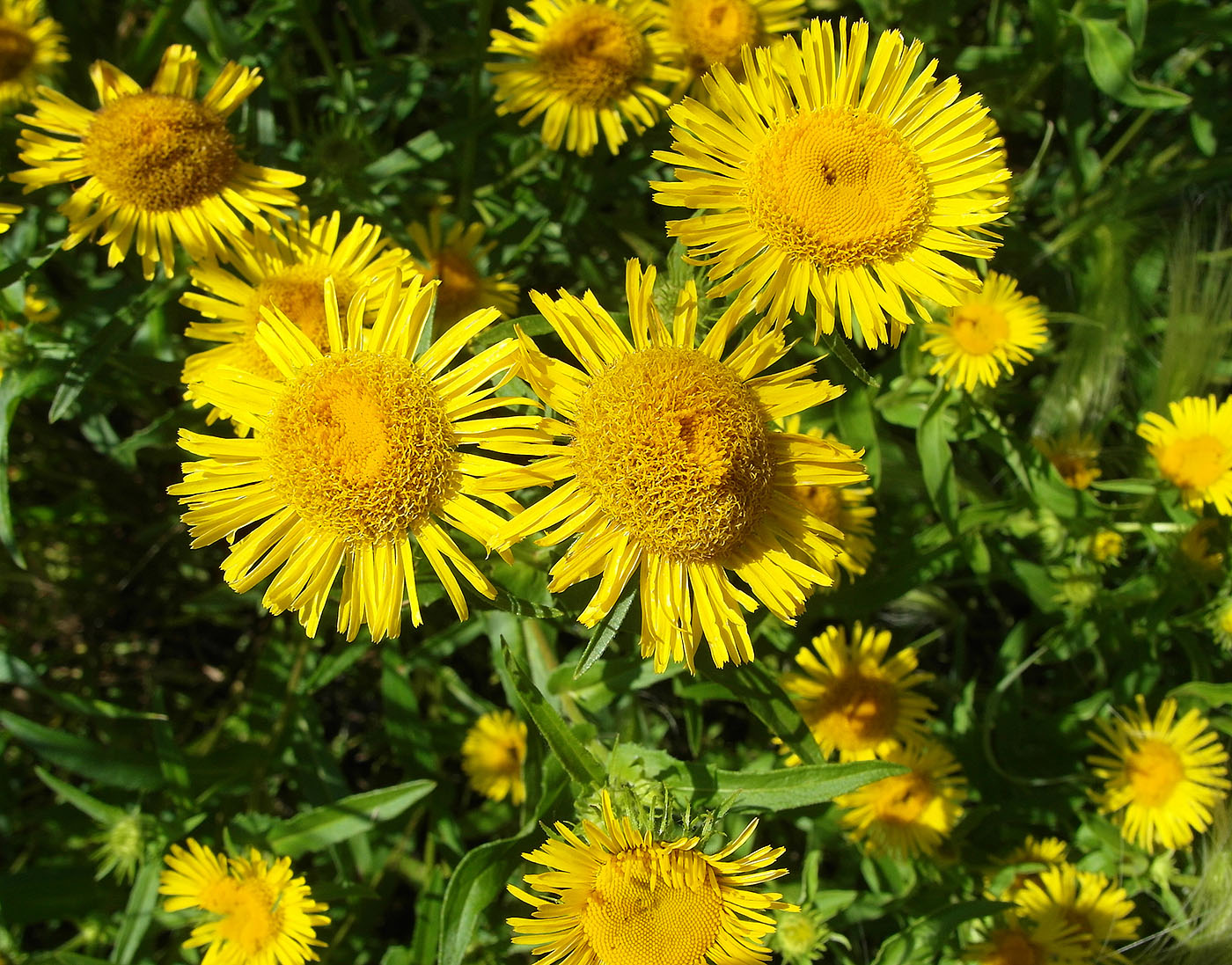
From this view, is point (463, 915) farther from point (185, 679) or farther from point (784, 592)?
point (185, 679)

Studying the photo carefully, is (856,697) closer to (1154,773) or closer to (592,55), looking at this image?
(1154,773)

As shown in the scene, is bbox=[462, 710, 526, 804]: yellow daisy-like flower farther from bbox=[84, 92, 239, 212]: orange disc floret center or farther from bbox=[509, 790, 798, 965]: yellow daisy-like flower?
bbox=[84, 92, 239, 212]: orange disc floret center

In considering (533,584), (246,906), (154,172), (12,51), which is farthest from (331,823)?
(12,51)

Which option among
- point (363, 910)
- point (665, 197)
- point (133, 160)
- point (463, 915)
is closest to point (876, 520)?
point (665, 197)

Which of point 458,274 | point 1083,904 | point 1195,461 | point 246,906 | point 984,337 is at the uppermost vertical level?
point 458,274

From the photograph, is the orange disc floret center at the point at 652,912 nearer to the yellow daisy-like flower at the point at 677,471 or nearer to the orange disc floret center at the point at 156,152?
the yellow daisy-like flower at the point at 677,471
